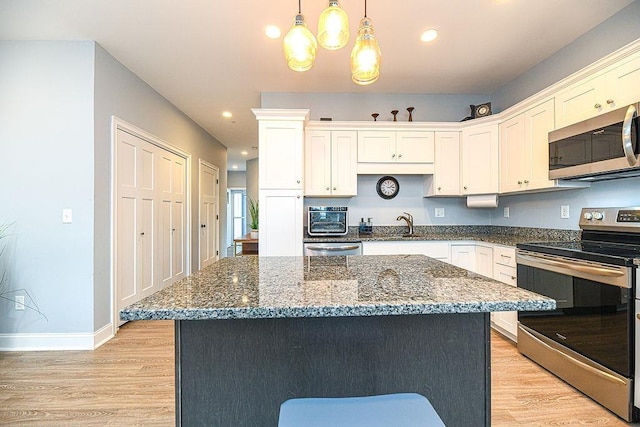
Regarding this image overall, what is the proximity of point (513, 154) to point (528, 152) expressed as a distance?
20 cm

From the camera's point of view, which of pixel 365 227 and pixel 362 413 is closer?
pixel 362 413

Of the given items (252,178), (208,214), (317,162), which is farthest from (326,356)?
(252,178)

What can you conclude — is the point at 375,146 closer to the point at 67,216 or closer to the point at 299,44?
the point at 299,44

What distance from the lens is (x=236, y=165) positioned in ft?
32.3

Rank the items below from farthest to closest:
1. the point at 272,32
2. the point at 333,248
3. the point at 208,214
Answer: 1. the point at 208,214
2. the point at 333,248
3. the point at 272,32

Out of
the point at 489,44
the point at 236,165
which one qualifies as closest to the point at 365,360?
the point at 489,44

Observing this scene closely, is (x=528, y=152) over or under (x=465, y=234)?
over

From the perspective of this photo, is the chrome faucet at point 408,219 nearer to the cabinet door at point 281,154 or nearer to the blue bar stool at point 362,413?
the cabinet door at point 281,154

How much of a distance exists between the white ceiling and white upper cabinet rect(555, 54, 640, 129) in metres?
0.58

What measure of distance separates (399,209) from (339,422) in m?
3.39

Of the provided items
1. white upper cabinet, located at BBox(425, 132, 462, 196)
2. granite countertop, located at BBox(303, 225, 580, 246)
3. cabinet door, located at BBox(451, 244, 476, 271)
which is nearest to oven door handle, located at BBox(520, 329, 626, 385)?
granite countertop, located at BBox(303, 225, 580, 246)

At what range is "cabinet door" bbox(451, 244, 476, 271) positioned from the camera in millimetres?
3314

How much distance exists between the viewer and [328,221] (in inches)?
141

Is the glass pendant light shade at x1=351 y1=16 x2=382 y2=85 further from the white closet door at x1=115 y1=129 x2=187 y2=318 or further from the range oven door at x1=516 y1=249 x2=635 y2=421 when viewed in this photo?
the white closet door at x1=115 y1=129 x2=187 y2=318
